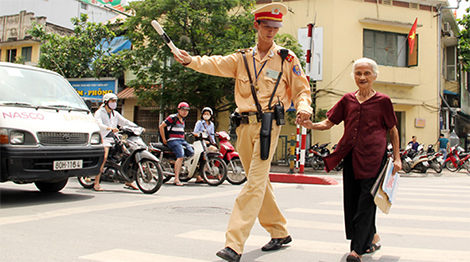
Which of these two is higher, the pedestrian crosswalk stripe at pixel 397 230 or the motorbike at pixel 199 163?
the motorbike at pixel 199 163

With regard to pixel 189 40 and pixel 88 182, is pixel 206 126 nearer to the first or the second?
pixel 88 182

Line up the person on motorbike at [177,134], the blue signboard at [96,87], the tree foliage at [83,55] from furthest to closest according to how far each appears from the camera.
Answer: the tree foliage at [83,55] < the blue signboard at [96,87] < the person on motorbike at [177,134]

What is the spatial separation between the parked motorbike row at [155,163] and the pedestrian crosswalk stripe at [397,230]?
3175 mm

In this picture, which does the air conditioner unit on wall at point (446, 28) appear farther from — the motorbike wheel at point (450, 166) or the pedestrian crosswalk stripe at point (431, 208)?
the pedestrian crosswalk stripe at point (431, 208)

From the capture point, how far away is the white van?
5652 millimetres

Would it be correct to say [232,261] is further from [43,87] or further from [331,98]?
[331,98]

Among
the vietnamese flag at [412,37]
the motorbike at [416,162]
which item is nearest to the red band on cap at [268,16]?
the motorbike at [416,162]

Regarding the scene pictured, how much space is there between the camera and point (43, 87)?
6719 mm

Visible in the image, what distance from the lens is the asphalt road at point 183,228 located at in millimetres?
3611

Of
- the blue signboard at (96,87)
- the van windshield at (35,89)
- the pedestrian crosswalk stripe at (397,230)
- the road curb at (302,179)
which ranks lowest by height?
the pedestrian crosswalk stripe at (397,230)

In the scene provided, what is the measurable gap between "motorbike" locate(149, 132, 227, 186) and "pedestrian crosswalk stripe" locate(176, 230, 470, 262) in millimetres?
5016

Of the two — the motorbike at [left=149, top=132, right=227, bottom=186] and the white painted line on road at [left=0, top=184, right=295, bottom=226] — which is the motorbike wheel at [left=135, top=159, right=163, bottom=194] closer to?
the white painted line on road at [left=0, top=184, right=295, bottom=226]

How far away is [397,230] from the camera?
15.7 ft

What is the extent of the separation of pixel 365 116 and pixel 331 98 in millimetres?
15821
